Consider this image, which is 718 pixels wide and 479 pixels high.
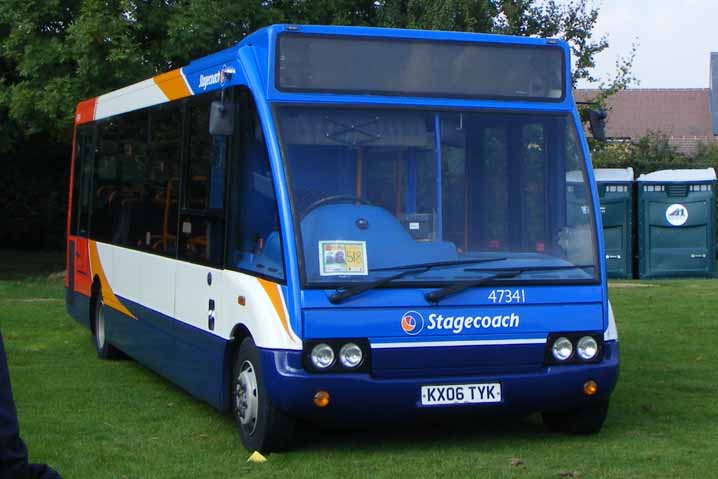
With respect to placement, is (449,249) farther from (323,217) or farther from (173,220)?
(173,220)

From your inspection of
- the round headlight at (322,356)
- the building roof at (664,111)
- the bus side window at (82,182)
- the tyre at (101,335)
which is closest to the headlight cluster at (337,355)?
the round headlight at (322,356)

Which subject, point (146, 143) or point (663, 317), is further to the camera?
point (663, 317)

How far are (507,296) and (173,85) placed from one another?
3879 mm

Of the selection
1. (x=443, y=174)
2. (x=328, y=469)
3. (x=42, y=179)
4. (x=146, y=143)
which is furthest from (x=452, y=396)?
(x=42, y=179)

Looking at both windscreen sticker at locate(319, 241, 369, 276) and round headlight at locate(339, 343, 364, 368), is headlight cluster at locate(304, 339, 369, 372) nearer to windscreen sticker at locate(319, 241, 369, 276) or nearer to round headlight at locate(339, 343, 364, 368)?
round headlight at locate(339, 343, 364, 368)

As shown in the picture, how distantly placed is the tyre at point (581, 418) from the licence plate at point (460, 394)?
851 mm

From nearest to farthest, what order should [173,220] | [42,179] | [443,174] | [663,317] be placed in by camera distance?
[443,174]
[173,220]
[663,317]
[42,179]

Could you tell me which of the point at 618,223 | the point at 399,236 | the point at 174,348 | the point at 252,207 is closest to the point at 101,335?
the point at 174,348

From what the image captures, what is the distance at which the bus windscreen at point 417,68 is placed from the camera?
8.38m

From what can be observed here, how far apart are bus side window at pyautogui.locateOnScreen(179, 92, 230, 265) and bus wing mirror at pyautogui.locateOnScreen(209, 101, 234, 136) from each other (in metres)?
0.40

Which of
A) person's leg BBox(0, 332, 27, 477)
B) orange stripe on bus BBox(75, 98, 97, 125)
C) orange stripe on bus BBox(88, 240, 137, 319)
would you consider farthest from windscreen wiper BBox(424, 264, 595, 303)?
orange stripe on bus BBox(75, 98, 97, 125)

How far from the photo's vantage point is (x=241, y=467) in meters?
7.98

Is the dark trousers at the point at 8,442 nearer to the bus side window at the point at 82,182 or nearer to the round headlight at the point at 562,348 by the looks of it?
the round headlight at the point at 562,348

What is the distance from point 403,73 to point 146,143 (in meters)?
3.79
